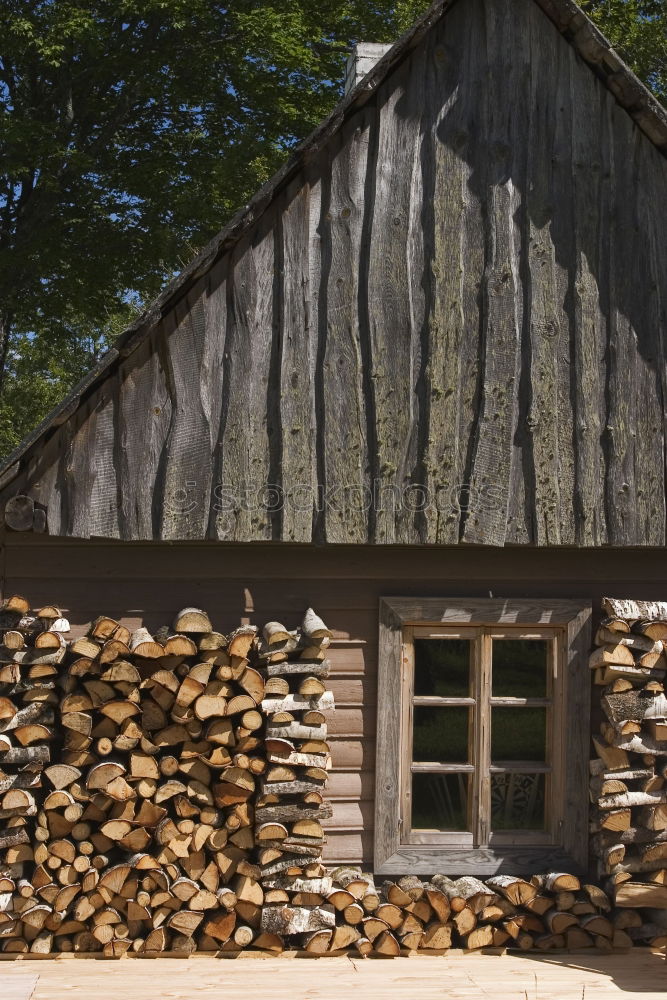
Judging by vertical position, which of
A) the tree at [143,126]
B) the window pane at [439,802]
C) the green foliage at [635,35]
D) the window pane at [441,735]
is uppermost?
the green foliage at [635,35]

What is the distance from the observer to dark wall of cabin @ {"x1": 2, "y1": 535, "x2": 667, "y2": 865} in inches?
262

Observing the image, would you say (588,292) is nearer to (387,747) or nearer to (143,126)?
(387,747)

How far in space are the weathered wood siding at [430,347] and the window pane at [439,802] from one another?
1.51 m

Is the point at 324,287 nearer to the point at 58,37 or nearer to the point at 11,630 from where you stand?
the point at 11,630

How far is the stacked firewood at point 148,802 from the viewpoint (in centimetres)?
628

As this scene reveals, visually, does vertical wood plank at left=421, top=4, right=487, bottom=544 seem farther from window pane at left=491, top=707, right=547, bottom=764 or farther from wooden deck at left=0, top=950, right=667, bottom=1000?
wooden deck at left=0, top=950, right=667, bottom=1000

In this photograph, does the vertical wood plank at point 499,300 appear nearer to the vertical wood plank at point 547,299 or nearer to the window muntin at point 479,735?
the vertical wood plank at point 547,299

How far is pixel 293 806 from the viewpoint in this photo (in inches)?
252

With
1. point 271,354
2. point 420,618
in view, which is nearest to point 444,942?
point 420,618

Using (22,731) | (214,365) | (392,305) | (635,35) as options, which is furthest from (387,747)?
(635,35)

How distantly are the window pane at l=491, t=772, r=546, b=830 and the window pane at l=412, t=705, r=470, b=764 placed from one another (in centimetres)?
27

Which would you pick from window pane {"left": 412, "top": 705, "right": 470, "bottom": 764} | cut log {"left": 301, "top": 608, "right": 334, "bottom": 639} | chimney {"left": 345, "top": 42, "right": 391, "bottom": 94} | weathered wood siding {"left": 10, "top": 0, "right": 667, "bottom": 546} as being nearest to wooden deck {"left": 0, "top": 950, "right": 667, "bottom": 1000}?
window pane {"left": 412, "top": 705, "right": 470, "bottom": 764}

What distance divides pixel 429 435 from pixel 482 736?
1.81 metres

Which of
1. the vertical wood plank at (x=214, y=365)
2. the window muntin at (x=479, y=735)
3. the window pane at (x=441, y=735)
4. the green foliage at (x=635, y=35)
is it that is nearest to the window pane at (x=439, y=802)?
the window muntin at (x=479, y=735)
